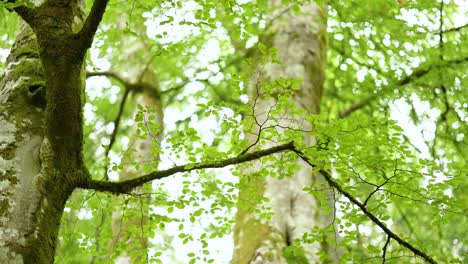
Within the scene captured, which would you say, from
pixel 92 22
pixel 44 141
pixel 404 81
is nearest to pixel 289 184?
pixel 44 141

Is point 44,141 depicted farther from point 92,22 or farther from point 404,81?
point 404,81

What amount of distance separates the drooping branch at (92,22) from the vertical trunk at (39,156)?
0.12 metres

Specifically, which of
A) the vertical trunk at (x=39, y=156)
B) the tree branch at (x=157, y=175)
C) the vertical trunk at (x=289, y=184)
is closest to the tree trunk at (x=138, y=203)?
the tree branch at (x=157, y=175)

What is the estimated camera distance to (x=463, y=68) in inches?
266

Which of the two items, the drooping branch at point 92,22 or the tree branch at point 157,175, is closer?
the drooping branch at point 92,22

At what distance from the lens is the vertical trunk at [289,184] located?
4.21 metres

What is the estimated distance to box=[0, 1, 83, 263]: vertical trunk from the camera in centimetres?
220

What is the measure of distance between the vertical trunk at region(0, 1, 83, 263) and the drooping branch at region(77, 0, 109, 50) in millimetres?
120

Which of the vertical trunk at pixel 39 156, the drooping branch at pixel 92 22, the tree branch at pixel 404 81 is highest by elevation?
the tree branch at pixel 404 81

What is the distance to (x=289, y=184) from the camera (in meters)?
4.70

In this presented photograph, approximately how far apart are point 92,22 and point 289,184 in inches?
111

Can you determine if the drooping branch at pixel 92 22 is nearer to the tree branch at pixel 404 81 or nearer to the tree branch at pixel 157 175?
the tree branch at pixel 157 175

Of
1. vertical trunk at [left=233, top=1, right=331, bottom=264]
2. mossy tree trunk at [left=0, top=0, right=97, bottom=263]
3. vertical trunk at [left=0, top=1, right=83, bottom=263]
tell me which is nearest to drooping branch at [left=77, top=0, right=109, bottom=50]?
mossy tree trunk at [left=0, top=0, right=97, bottom=263]

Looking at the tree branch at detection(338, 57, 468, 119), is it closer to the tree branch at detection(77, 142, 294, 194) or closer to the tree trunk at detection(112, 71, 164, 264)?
the tree trunk at detection(112, 71, 164, 264)
